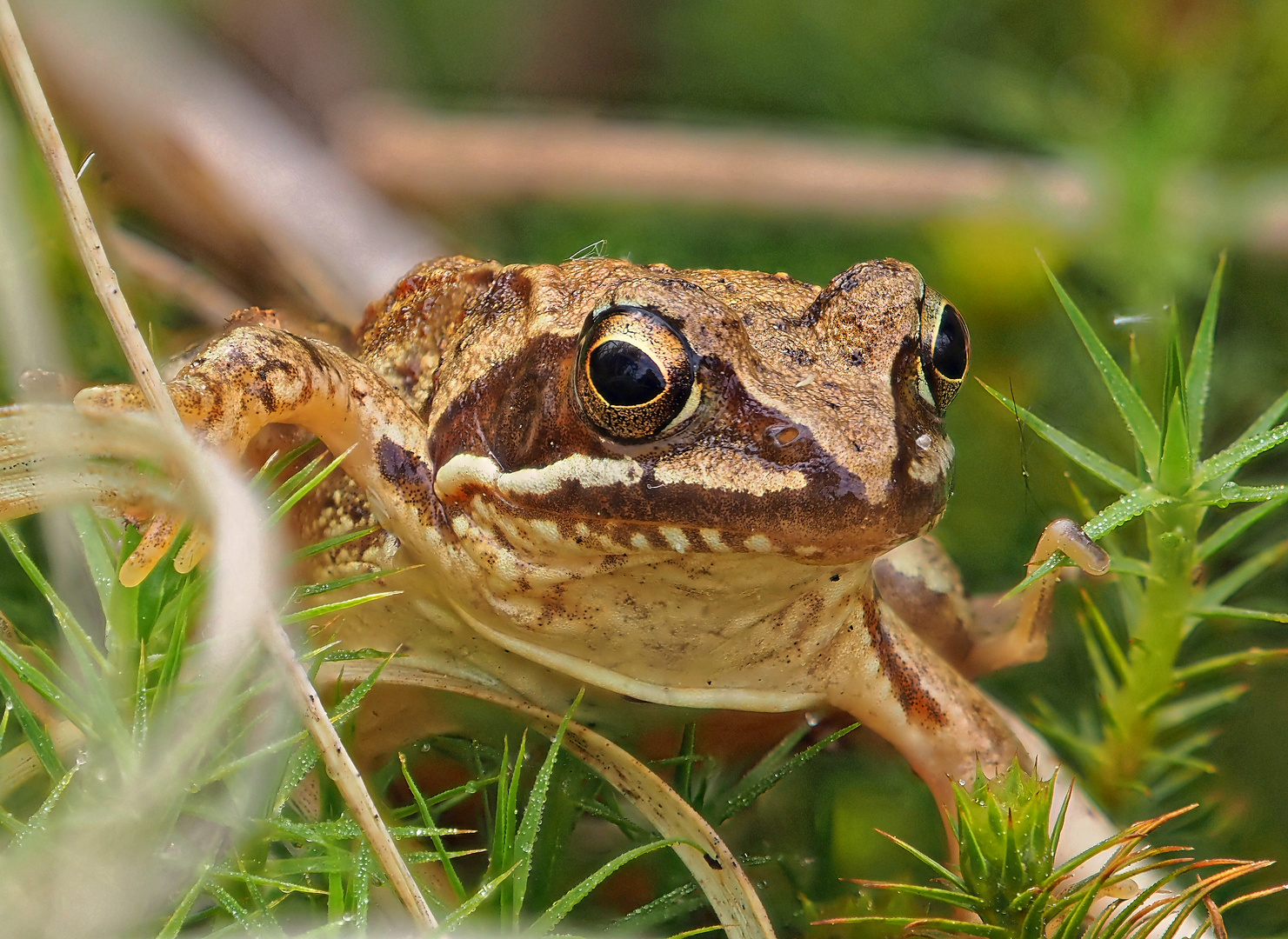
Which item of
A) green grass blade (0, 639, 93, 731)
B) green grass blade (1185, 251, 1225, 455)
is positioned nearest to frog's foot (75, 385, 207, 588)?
green grass blade (0, 639, 93, 731)

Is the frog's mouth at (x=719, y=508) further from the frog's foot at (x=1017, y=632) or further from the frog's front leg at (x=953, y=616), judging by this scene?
the frog's front leg at (x=953, y=616)

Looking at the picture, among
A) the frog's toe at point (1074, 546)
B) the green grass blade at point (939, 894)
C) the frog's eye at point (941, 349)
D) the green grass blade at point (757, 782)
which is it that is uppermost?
the frog's eye at point (941, 349)

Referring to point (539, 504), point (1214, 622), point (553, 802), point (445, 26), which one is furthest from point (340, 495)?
point (445, 26)

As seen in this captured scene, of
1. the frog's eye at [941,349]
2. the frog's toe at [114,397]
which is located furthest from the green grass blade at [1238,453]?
the frog's toe at [114,397]

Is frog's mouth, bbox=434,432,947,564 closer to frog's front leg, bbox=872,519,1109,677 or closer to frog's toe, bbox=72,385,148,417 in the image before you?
frog's toe, bbox=72,385,148,417

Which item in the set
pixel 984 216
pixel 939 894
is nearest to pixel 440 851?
pixel 939 894

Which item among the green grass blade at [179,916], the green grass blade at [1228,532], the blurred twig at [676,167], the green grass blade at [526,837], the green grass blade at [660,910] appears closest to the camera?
the green grass blade at [179,916]
